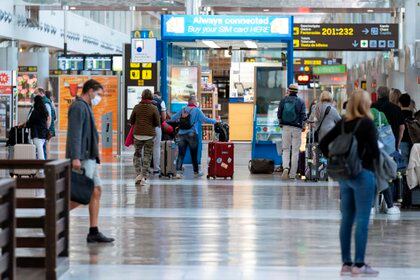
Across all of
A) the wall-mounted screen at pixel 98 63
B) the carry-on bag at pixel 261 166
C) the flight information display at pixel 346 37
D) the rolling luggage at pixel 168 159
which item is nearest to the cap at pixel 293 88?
the carry-on bag at pixel 261 166

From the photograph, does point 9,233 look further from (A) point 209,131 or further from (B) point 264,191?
(A) point 209,131

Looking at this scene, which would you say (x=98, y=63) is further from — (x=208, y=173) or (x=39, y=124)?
(x=208, y=173)

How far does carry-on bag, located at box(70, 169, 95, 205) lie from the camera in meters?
11.6

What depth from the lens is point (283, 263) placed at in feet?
38.1

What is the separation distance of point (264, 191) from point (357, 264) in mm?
10135

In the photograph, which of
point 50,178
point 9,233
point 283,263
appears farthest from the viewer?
point 283,263

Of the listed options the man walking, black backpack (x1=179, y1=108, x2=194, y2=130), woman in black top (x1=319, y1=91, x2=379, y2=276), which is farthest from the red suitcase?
woman in black top (x1=319, y1=91, x2=379, y2=276)

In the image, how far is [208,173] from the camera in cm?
2447

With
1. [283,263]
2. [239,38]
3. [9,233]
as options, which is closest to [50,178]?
[9,233]

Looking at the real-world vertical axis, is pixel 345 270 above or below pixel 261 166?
above

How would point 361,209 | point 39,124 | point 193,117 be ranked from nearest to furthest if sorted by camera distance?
point 361,209 < point 39,124 < point 193,117

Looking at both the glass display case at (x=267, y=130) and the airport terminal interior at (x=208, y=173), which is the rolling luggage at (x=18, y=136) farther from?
the glass display case at (x=267, y=130)

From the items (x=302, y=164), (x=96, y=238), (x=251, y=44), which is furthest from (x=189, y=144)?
(x=96, y=238)

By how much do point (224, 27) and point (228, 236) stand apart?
43.9 feet
